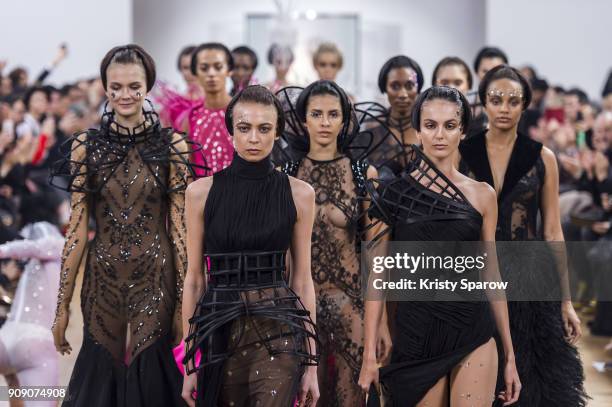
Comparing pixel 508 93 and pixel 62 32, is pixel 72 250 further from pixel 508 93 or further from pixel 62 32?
pixel 62 32

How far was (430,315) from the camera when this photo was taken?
11.9ft

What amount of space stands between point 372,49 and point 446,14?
1.27 m

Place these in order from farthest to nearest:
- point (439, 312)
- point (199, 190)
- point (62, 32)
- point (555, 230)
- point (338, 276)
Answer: point (62, 32), point (555, 230), point (338, 276), point (439, 312), point (199, 190)

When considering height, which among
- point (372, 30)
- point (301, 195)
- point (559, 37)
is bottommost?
point (301, 195)

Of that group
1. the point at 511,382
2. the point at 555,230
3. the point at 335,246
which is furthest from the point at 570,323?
the point at 335,246

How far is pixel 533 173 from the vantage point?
4391mm

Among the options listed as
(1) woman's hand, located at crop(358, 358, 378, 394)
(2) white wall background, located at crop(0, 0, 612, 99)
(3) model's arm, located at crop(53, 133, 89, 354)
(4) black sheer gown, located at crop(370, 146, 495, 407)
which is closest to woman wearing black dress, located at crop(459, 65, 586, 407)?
(4) black sheer gown, located at crop(370, 146, 495, 407)

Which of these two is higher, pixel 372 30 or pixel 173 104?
pixel 372 30

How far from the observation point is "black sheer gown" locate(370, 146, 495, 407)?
3.57 metres

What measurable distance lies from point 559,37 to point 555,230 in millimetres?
9508

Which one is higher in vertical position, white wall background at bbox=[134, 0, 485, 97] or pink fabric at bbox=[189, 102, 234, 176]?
white wall background at bbox=[134, 0, 485, 97]

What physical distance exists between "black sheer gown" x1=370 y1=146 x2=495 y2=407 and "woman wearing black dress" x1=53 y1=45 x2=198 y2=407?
2.97ft

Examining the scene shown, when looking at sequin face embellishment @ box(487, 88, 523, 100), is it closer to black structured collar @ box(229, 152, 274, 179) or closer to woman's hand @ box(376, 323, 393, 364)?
woman's hand @ box(376, 323, 393, 364)

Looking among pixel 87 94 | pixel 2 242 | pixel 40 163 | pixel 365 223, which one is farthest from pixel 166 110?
pixel 87 94
